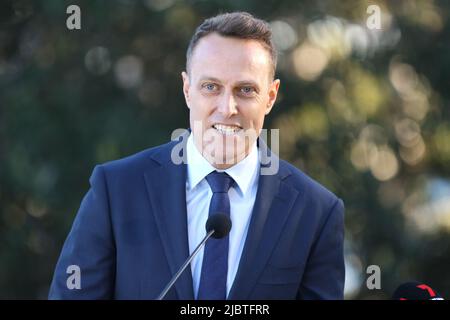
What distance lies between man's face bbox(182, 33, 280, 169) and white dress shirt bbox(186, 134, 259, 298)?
0.04m

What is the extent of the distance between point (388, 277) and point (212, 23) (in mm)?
5018

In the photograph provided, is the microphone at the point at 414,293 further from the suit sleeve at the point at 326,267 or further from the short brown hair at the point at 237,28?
the short brown hair at the point at 237,28

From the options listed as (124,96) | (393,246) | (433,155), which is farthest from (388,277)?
(124,96)

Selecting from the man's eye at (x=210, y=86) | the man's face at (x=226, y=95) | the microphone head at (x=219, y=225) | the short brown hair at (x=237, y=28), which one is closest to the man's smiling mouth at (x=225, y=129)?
the man's face at (x=226, y=95)

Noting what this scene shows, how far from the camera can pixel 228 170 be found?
9.45 ft

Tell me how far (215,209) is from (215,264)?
0.16 metres

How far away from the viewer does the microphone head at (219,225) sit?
98.3 inches

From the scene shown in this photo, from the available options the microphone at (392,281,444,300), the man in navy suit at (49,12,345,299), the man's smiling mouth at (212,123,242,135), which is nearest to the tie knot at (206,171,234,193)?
the man in navy suit at (49,12,345,299)

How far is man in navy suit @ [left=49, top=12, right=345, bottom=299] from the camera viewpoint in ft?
8.91

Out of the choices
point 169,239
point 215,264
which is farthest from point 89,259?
point 215,264

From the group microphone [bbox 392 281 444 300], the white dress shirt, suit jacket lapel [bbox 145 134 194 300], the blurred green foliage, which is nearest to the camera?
microphone [bbox 392 281 444 300]

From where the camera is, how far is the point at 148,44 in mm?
7434

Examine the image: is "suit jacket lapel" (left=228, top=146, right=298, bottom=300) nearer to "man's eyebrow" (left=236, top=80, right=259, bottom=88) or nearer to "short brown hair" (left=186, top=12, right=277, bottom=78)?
"man's eyebrow" (left=236, top=80, right=259, bottom=88)

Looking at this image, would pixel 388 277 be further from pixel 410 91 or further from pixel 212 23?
pixel 212 23
